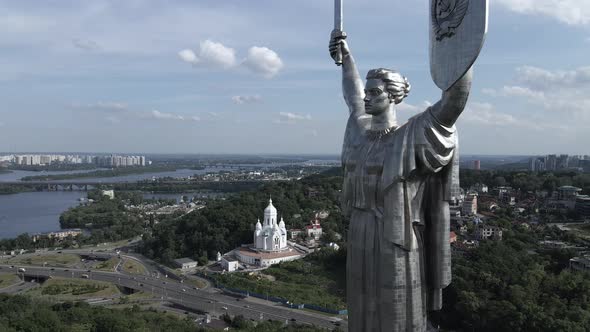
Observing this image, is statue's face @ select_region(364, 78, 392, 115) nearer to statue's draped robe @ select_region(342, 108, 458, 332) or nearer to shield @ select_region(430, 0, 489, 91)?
statue's draped robe @ select_region(342, 108, 458, 332)

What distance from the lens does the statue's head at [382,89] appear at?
4609 mm

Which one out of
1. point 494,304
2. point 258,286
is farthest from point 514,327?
point 258,286

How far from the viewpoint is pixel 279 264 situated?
33.4 metres

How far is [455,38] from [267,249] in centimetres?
3270

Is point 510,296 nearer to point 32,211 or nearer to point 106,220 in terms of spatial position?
point 106,220

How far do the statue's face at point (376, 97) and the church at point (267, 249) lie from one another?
99.0ft

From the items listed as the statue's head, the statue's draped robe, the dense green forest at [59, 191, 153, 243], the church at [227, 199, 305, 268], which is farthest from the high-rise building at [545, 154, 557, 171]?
the statue's head

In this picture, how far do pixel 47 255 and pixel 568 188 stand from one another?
2028 inches

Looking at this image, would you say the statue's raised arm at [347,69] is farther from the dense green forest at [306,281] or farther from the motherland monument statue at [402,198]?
the dense green forest at [306,281]

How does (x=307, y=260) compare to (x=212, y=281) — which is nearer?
(x=212, y=281)

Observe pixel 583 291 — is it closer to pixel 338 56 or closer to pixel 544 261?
pixel 544 261

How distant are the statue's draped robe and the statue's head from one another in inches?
11.9

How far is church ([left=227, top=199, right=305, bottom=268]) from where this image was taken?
3416 cm

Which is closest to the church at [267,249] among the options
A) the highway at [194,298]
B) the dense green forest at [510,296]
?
the highway at [194,298]
